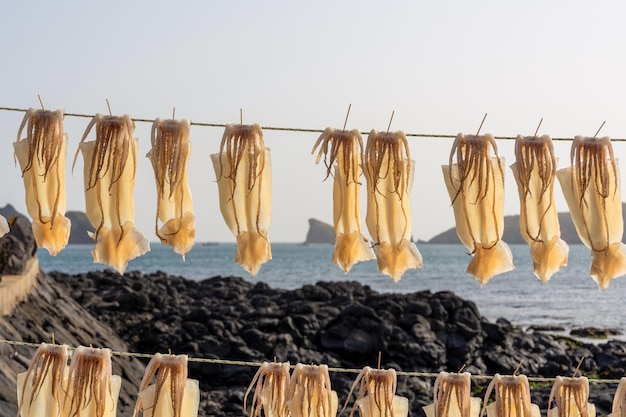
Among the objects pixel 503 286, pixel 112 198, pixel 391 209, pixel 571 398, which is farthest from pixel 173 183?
pixel 503 286

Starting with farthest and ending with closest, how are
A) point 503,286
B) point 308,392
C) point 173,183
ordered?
point 503,286 < point 308,392 < point 173,183

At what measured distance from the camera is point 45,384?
5.45 m

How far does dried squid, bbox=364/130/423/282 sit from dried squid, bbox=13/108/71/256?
1.53m

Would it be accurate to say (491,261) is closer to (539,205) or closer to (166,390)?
(539,205)

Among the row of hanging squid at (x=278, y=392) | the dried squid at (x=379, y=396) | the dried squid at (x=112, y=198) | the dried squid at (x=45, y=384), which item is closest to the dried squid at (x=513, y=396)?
the row of hanging squid at (x=278, y=392)

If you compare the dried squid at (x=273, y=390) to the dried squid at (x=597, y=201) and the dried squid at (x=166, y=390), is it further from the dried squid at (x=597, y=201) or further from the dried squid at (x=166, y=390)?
the dried squid at (x=597, y=201)

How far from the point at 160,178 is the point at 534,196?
188 centimetres

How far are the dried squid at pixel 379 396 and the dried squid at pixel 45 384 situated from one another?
1533 mm

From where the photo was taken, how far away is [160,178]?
16.6ft

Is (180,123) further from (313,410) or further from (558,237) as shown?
(558,237)

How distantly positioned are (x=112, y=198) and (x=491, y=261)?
194cm

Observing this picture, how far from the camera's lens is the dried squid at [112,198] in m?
5.08

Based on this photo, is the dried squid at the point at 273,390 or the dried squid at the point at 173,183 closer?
the dried squid at the point at 173,183

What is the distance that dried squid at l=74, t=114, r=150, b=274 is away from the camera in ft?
16.7
